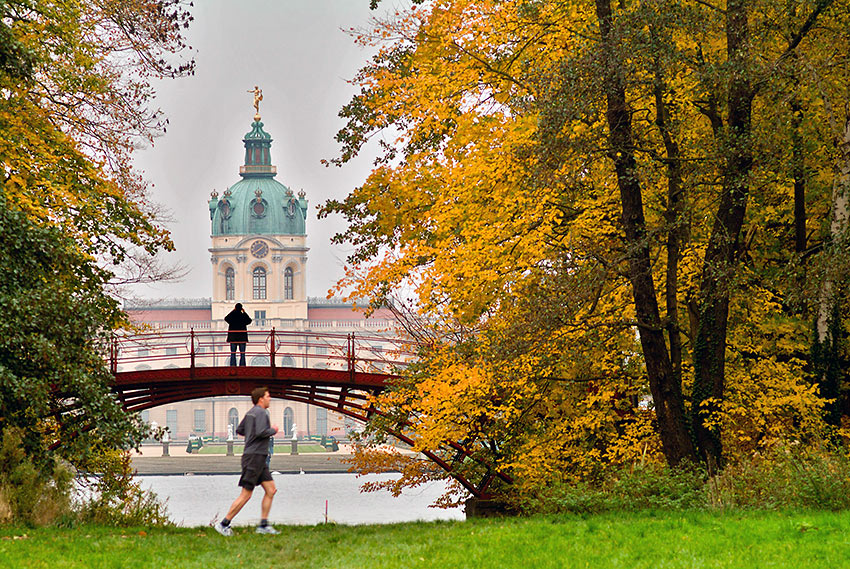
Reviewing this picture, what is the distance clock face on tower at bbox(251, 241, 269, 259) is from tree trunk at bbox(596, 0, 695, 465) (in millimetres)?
134005

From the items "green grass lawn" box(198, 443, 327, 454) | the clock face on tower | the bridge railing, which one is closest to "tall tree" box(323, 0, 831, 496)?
the bridge railing

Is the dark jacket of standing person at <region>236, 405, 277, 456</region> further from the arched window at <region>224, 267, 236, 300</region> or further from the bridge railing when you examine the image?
the arched window at <region>224, 267, 236, 300</region>

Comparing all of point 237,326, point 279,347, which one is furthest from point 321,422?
point 237,326

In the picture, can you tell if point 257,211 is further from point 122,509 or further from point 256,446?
point 256,446

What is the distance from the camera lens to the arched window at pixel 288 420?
13112 centimetres

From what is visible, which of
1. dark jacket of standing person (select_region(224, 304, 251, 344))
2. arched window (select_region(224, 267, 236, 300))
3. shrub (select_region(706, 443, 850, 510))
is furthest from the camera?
arched window (select_region(224, 267, 236, 300))

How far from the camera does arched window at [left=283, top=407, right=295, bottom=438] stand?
13112 centimetres

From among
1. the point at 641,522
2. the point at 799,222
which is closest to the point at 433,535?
the point at 641,522

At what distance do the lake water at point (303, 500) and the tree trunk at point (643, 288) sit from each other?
2360cm

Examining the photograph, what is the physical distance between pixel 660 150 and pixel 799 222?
109 inches

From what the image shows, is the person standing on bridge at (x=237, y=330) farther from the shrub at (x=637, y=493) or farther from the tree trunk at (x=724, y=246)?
the tree trunk at (x=724, y=246)

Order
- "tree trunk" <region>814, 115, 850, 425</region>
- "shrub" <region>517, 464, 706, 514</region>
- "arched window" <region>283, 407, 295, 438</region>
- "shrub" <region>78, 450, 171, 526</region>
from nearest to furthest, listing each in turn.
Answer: "shrub" <region>517, 464, 706, 514</region>, "shrub" <region>78, 450, 171, 526</region>, "tree trunk" <region>814, 115, 850, 425</region>, "arched window" <region>283, 407, 295, 438</region>

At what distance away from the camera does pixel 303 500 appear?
62.1 meters

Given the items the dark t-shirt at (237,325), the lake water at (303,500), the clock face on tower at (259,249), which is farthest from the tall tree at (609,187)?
the clock face on tower at (259,249)
